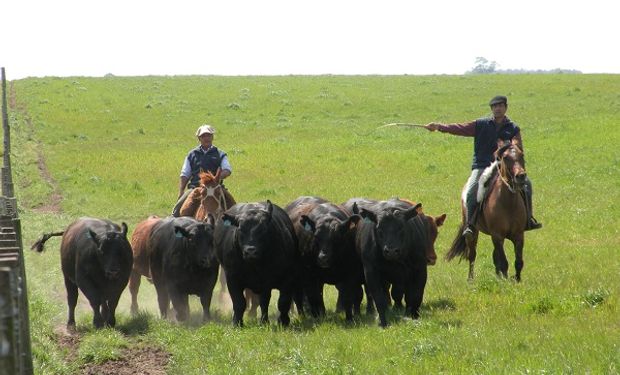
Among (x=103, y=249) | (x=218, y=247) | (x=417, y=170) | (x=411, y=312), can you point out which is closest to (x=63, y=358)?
(x=103, y=249)

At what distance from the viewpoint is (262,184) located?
28719 mm

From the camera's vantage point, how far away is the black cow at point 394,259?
37.1ft

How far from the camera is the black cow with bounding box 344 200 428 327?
11320 millimetres

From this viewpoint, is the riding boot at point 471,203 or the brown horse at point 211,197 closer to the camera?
the brown horse at point 211,197

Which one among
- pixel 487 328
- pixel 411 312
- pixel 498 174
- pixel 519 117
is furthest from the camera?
pixel 519 117

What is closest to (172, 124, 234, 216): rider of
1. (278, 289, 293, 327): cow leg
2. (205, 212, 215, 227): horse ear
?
(205, 212, 215, 227): horse ear

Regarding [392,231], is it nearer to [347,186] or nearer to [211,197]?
[211,197]

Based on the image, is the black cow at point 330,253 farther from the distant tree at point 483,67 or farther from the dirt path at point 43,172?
the distant tree at point 483,67

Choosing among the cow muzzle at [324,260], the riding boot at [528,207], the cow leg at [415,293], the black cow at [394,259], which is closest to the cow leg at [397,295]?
the black cow at [394,259]

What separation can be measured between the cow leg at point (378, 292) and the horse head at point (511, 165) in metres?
3.09

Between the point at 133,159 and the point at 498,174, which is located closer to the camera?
the point at 498,174

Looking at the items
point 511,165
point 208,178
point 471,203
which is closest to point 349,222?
point 511,165

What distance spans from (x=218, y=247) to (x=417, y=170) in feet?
62.1

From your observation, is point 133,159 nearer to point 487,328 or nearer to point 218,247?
point 218,247
